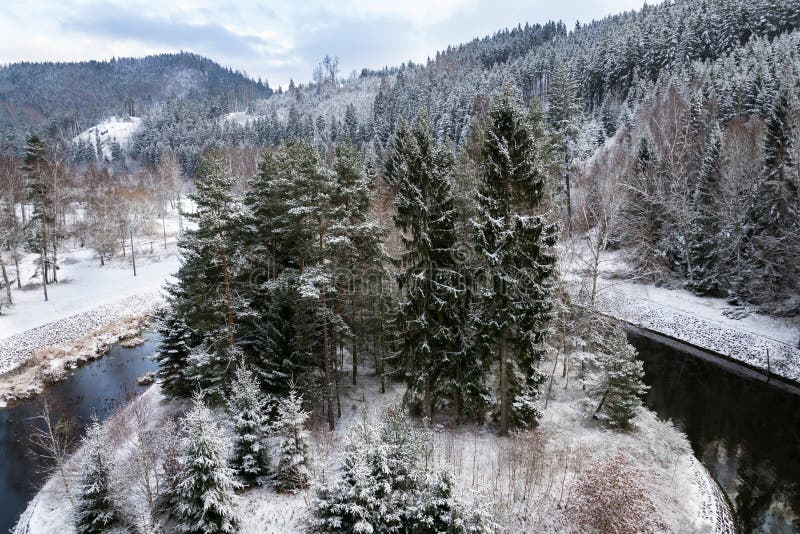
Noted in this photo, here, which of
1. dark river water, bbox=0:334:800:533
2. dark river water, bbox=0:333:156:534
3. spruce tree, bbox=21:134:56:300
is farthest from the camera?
spruce tree, bbox=21:134:56:300

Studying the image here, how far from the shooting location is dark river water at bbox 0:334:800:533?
730 inches

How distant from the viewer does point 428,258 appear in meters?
19.3

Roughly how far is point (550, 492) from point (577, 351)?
1151 centimetres

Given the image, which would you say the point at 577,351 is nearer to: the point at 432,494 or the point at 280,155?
the point at 432,494

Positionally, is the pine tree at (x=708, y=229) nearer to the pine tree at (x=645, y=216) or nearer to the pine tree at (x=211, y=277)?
the pine tree at (x=645, y=216)

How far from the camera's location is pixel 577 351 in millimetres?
26359

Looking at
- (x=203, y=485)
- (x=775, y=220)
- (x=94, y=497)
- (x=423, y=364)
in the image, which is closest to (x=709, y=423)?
(x=423, y=364)

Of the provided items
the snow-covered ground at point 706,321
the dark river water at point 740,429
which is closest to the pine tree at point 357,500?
the dark river water at point 740,429

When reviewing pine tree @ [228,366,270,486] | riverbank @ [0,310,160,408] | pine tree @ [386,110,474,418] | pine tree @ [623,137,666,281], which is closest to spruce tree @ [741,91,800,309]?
pine tree @ [623,137,666,281]

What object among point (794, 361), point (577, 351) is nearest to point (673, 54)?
point (794, 361)

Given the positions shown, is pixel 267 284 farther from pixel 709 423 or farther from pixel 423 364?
pixel 709 423

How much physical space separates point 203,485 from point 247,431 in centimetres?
355

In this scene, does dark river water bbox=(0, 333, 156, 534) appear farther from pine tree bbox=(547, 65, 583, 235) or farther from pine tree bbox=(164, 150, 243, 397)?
pine tree bbox=(547, 65, 583, 235)

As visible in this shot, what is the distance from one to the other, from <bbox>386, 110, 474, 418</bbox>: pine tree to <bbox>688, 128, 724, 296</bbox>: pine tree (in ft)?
99.8
